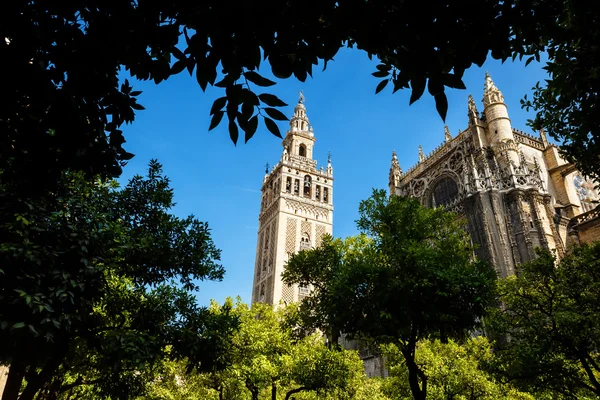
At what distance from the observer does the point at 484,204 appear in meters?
27.0

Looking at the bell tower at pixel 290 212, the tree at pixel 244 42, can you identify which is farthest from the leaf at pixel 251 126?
the bell tower at pixel 290 212

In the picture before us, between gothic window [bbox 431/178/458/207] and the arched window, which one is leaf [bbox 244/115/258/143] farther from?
the arched window

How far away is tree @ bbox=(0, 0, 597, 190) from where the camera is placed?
2930 millimetres

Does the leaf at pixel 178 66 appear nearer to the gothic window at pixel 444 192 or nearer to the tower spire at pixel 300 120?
the gothic window at pixel 444 192

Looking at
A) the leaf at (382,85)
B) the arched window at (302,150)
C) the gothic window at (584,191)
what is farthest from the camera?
the arched window at (302,150)

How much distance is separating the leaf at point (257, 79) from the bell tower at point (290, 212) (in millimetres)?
36960

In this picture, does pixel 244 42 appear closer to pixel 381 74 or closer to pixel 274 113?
pixel 274 113

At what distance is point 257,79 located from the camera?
117 inches

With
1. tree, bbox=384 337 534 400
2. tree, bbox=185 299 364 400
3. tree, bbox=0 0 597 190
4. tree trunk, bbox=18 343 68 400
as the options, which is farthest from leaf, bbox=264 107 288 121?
tree, bbox=384 337 534 400

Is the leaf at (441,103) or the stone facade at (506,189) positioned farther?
the stone facade at (506,189)

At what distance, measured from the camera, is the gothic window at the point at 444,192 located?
3234cm

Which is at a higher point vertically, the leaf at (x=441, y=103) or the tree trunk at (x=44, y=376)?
the leaf at (x=441, y=103)

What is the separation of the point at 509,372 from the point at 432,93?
11.6 metres

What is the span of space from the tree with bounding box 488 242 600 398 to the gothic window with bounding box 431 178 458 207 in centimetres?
1951
